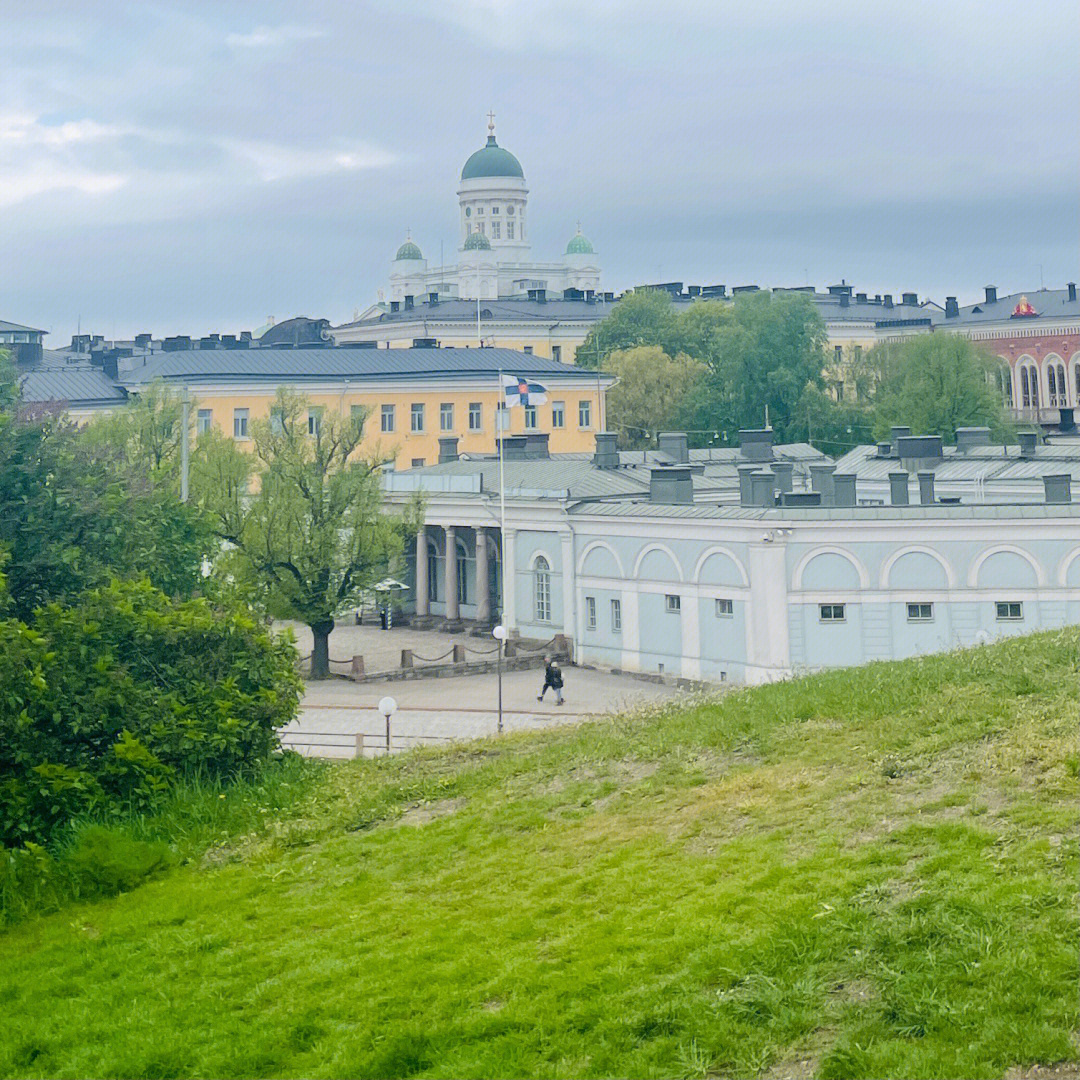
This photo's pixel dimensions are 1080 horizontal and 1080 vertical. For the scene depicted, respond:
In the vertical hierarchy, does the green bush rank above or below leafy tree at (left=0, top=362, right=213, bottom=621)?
below

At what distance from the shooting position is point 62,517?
22844 millimetres

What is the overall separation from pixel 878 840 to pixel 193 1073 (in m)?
5.42

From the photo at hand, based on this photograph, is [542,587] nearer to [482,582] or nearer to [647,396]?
[482,582]

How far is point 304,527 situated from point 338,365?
129 ft

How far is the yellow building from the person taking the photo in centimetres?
8138

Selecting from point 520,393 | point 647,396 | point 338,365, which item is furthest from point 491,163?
point 520,393

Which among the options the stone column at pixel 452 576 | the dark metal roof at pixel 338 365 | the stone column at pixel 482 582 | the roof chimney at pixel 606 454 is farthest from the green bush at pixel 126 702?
the dark metal roof at pixel 338 365

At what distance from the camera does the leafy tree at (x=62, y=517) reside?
73.2 ft

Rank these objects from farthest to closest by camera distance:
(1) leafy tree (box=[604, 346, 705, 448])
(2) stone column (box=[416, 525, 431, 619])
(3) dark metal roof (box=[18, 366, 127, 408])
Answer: (1) leafy tree (box=[604, 346, 705, 448]) → (3) dark metal roof (box=[18, 366, 127, 408]) → (2) stone column (box=[416, 525, 431, 619])

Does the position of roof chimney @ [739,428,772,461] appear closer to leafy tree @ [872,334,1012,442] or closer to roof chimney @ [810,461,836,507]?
roof chimney @ [810,461,836,507]

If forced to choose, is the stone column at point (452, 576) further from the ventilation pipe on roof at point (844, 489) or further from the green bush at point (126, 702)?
the green bush at point (126, 702)

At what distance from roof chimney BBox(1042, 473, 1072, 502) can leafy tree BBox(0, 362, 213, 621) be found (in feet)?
88.7

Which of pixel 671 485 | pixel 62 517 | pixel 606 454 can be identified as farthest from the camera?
pixel 606 454

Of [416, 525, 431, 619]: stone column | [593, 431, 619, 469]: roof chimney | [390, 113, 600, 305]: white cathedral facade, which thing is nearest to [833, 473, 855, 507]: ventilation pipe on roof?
[593, 431, 619, 469]: roof chimney
